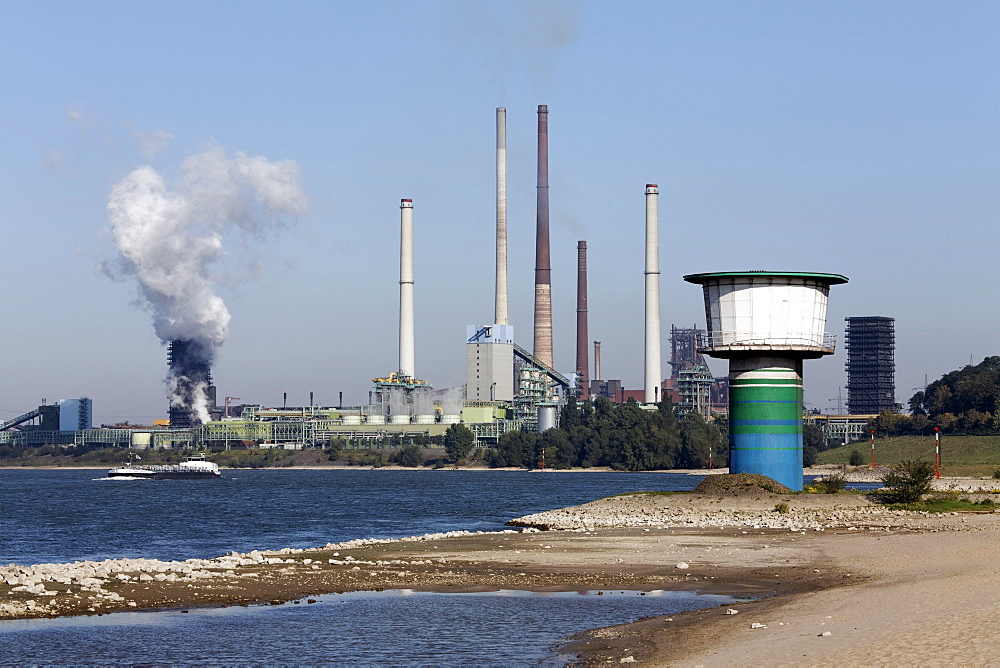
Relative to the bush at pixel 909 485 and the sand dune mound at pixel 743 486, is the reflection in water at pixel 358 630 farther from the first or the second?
the bush at pixel 909 485

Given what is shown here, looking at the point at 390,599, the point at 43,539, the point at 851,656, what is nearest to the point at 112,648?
the point at 390,599

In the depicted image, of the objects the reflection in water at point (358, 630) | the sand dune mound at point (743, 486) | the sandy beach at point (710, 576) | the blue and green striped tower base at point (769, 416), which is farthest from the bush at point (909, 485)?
the reflection in water at point (358, 630)

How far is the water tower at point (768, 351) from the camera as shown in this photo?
72.1 meters

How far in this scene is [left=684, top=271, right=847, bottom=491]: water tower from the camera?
72062 millimetres

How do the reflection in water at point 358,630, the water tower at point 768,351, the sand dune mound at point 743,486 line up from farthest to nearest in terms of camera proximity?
the water tower at point 768,351
the sand dune mound at point 743,486
the reflection in water at point 358,630

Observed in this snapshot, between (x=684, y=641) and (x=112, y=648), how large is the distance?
13.0m

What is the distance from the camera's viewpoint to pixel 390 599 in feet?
125

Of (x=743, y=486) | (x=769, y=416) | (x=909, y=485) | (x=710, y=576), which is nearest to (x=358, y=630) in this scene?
(x=710, y=576)

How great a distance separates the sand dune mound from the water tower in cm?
176

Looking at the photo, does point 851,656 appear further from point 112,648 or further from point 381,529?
point 381,529

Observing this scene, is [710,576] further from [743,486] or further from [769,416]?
[769,416]

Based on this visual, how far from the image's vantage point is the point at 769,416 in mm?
72312

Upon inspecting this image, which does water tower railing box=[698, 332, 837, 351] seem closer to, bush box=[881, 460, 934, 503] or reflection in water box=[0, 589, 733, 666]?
bush box=[881, 460, 934, 503]

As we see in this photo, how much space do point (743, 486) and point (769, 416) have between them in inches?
190
